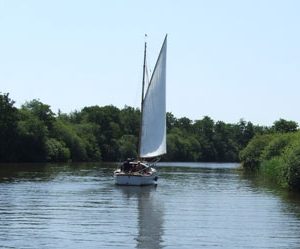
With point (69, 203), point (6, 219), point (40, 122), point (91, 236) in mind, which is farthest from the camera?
point (40, 122)

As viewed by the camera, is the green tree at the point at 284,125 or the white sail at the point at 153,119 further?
the green tree at the point at 284,125

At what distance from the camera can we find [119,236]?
28.3 m

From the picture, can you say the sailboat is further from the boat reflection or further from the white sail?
the boat reflection

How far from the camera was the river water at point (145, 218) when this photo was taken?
27.2 meters

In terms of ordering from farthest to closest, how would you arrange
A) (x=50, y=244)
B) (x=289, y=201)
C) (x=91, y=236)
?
(x=289, y=201), (x=91, y=236), (x=50, y=244)

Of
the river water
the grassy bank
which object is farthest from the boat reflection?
the grassy bank

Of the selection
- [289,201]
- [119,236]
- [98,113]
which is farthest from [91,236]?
[98,113]

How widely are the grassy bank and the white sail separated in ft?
40.2

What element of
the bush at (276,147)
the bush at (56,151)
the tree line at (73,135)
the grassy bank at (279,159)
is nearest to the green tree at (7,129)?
A: the tree line at (73,135)

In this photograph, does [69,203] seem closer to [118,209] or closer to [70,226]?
[118,209]

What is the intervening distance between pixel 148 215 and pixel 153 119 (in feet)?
89.8

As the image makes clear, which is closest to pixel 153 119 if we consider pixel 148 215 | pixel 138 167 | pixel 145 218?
pixel 138 167

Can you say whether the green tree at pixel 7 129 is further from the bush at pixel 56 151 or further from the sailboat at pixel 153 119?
the sailboat at pixel 153 119

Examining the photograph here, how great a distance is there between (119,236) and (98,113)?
155 metres
